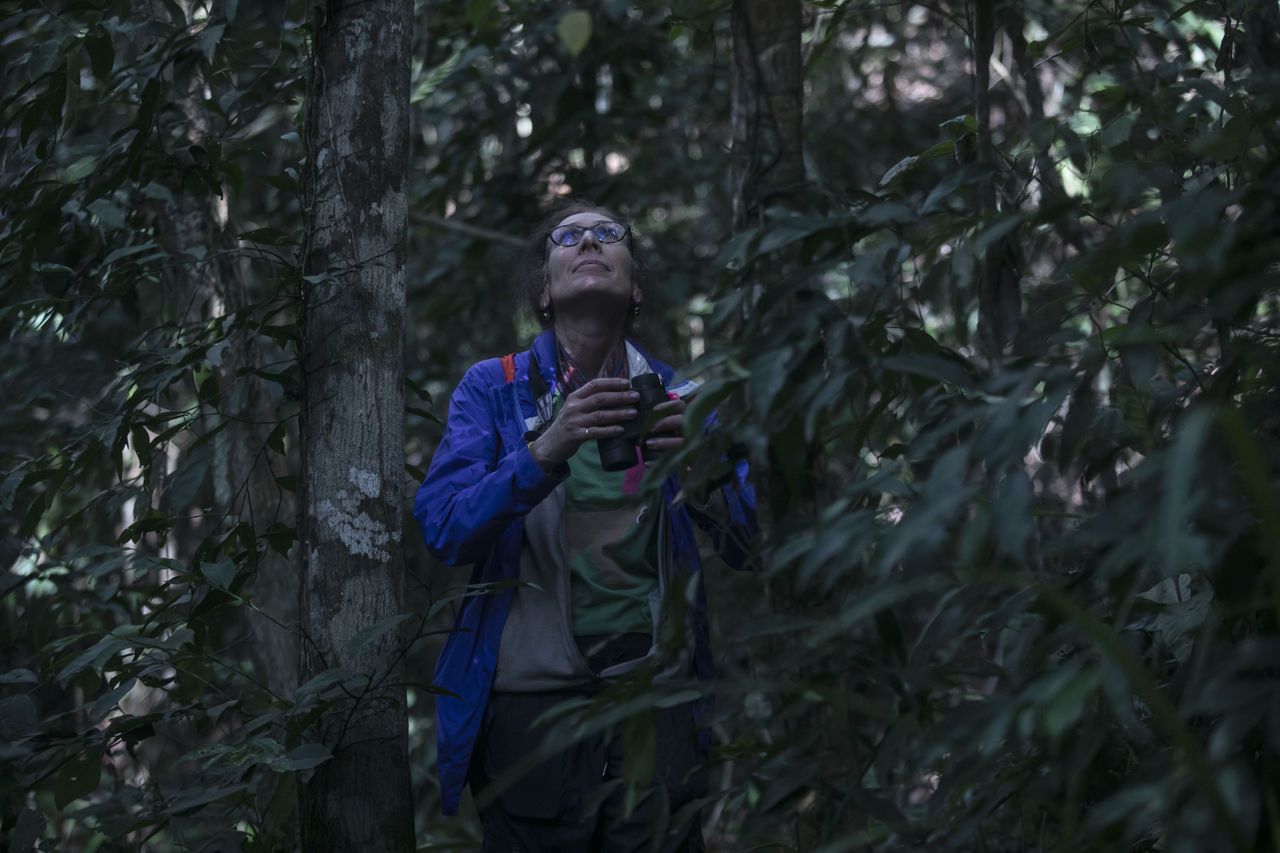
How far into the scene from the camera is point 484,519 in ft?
7.18

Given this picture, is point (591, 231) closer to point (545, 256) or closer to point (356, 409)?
point (545, 256)

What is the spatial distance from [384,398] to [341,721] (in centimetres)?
58

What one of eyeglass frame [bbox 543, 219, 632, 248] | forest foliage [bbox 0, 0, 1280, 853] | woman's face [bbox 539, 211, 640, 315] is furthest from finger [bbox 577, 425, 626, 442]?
eyeglass frame [bbox 543, 219, 632, 248]

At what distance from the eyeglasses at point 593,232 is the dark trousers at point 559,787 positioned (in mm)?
944

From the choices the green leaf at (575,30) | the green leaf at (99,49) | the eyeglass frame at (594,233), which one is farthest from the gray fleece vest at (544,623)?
the green leaf at (575,30)

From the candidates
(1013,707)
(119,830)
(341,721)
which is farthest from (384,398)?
(1013,707)

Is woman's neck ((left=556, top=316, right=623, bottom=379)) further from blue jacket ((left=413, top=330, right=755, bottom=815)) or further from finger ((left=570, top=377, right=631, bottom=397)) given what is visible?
finger ((left=570, top=377, right=631, bottom=397))

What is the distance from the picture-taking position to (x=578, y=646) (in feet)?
7.70

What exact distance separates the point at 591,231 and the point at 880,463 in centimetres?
106

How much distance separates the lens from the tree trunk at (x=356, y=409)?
2129 mm

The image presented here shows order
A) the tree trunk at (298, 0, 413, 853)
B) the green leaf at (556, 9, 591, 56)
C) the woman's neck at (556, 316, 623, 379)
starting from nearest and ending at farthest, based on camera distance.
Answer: the green leaf at (556, 9, 591, 56) < the tree trunk at (298, 0, 413, 853) < the woman's neck at (556, 316, 623, 379)

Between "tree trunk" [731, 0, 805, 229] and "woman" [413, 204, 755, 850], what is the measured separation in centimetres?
36

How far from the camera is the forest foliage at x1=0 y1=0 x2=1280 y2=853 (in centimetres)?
118

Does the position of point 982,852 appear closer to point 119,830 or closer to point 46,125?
point 119,830
